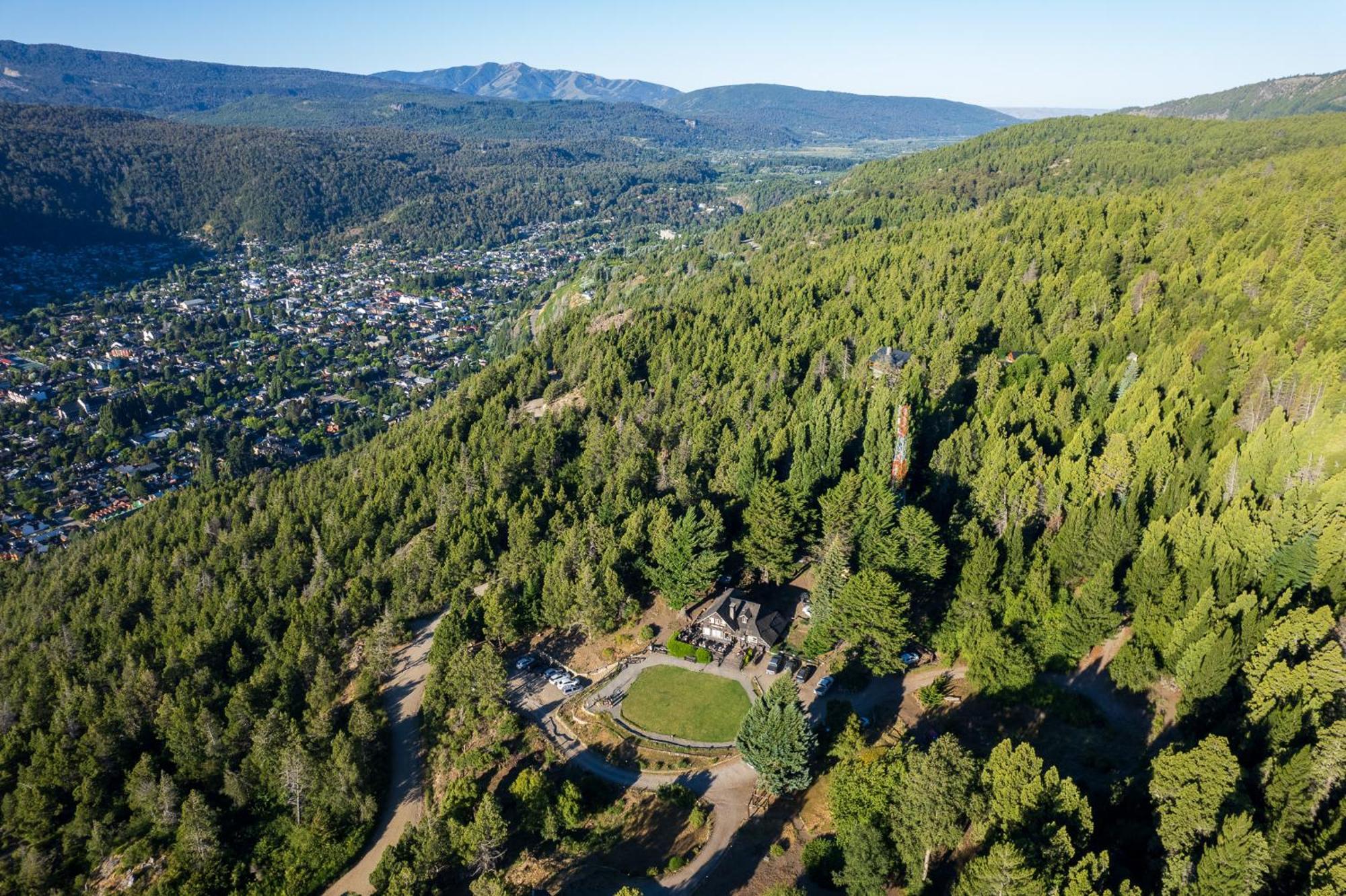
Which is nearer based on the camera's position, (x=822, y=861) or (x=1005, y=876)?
(x=1005, y=876)

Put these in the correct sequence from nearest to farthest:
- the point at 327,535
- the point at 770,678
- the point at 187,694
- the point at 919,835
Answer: the point at 919,835, the point at 770,678, the point at 187,694, the point at 327,535

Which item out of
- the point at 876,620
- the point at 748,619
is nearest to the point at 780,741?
the point at 876,620

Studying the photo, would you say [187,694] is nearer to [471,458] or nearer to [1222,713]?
[471,458]

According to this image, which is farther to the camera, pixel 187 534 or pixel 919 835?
pixel 187 534

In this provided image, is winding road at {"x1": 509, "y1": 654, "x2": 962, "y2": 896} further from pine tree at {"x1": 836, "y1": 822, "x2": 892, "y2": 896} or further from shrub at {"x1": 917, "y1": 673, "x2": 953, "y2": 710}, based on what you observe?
pine tree at {"x1": 836, "y1": 822, "x2": 892, "y2": 896}

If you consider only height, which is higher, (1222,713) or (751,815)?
(1222,713)

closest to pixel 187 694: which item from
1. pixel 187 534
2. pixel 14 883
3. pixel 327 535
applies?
pixel 14 883

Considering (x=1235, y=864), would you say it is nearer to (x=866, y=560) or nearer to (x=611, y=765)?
(x=866, y=560)

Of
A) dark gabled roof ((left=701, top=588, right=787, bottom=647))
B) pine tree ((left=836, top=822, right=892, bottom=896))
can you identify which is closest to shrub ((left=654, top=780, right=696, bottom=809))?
pine tree ((left=836, top=822, right=892, bottom=896))
